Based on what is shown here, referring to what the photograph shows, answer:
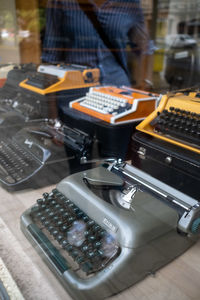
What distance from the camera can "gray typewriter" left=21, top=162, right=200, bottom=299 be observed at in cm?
77

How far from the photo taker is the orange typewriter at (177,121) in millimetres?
1208

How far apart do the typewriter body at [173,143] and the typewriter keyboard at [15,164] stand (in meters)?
0.50

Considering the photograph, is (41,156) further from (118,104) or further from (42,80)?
(42,80)

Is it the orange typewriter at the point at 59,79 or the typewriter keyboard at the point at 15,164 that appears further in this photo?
the orange typewriter at the point at 59,79

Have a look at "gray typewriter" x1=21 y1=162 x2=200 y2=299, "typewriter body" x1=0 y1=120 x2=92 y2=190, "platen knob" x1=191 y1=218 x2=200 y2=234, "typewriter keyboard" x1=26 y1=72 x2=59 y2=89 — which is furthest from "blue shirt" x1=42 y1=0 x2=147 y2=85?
"platen knob" x1=191 y1=218 x2=200 y2=234

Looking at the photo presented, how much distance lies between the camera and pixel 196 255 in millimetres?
938

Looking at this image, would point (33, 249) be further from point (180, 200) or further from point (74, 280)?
point (180, 200)

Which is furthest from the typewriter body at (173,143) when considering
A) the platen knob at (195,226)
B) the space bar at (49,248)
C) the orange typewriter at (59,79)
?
the orange typewriter at (59,79)

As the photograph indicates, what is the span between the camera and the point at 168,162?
121 centimetres

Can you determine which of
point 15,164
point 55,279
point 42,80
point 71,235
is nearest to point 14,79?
point 42,80

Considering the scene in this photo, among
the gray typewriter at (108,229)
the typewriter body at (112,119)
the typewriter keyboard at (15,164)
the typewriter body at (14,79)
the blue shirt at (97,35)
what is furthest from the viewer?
the typewriter body at (14,79)

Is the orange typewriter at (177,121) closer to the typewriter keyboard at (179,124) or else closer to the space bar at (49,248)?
the typewriter keyboard at (179,124)

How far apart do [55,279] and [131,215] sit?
30 cm

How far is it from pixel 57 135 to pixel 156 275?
847mm
